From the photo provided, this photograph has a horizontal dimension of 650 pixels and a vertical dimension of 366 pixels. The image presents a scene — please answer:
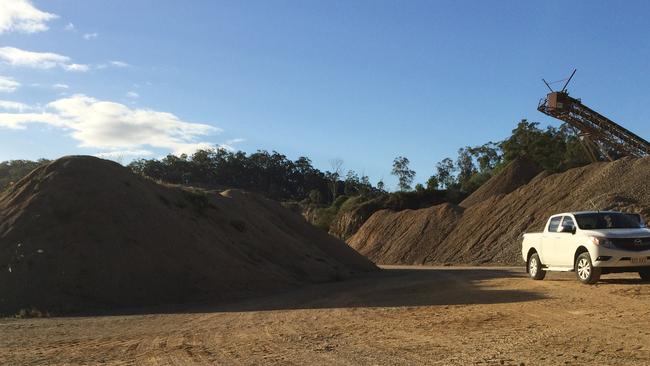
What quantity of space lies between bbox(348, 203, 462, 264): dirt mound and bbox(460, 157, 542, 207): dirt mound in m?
4.75

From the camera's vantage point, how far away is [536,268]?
53.6ft

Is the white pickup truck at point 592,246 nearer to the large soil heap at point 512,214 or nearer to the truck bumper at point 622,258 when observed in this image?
the truck bumper at point 622,258

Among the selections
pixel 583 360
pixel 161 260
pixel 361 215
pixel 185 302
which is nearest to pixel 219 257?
pixel 161 260

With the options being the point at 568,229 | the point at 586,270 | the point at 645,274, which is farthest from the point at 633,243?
the point at 568,229

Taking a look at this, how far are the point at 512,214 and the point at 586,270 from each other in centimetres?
2938

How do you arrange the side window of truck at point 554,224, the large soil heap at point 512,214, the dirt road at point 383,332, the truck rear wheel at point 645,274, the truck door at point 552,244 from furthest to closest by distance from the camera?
the large soil heap at point 512,214
the side window of truck at point 554,224
the truck door at point 552,244
the truck rear wheel at point 645,274
the dirt road at point 383,332

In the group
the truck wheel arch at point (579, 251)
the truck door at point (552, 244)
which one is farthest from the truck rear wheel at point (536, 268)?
the truck wheel arch at point (579, 251)

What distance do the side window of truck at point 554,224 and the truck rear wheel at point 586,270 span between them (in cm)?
166

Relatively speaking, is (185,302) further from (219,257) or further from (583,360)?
(583,360)

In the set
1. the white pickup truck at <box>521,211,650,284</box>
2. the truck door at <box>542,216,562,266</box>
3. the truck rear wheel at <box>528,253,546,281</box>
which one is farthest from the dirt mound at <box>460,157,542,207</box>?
the white pickup truck at <box>521,211,650,284</box>

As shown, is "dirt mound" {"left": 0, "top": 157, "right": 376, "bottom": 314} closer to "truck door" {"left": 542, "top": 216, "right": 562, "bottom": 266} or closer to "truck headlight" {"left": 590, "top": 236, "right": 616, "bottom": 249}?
"truck door" {"left": 542, "top": 216, "right": 562, "bottom": 266}

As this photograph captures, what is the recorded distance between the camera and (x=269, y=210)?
1476 inches

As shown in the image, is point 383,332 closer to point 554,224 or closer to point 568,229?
point 568,229

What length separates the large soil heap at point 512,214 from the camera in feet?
114
